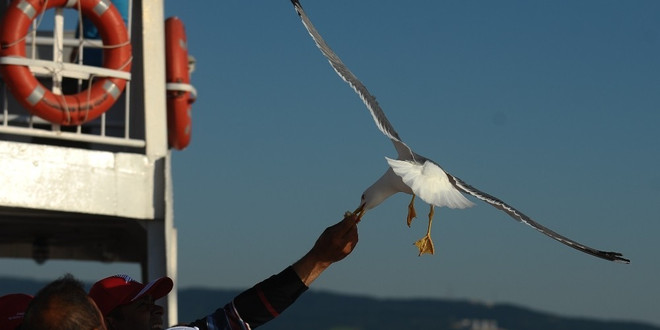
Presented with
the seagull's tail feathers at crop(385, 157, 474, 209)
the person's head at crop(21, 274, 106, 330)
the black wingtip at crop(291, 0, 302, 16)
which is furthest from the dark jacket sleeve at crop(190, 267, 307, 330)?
the black wingtip at crop(291, 0, 302, 16)

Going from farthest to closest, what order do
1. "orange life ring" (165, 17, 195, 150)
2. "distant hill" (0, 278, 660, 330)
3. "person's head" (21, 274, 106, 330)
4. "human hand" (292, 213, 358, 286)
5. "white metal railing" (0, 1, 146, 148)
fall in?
1. "distant hill" (0, 278, 660, 330)
2. "orange life ring" (165, 17, 195, 150)
3. "white metal railing" (0, 1, 146, 148)
4. "human hand" (292, 213, 358, 286)
5. "person's head" (21, 274, 106, 330)

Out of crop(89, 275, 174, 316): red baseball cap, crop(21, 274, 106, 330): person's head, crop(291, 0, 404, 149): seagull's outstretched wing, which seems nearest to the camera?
crop(21, 274, 106, 330): person's head

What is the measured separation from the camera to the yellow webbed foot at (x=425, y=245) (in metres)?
3.44

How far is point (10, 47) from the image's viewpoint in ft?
29.3

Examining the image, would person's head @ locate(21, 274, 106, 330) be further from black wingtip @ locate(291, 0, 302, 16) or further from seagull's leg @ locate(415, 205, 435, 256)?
black wingtip @ locate(291, 0, 302, 16)

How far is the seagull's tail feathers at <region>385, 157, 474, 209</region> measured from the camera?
3.38 m

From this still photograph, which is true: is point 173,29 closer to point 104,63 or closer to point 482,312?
point 104,63

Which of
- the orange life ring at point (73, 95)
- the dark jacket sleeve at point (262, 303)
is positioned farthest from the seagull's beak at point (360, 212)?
the orange life ring at point (73, 95)

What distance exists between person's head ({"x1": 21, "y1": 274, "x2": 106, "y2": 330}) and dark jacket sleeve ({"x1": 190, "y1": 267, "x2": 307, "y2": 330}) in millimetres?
698

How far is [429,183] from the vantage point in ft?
11.3

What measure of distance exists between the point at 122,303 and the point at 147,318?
0.10 m

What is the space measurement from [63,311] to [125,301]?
0.75 m

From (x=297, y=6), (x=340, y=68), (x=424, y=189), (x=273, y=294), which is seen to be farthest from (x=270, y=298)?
(x=297, y=6)

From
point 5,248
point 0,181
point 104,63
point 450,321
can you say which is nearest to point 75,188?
point 0,181
